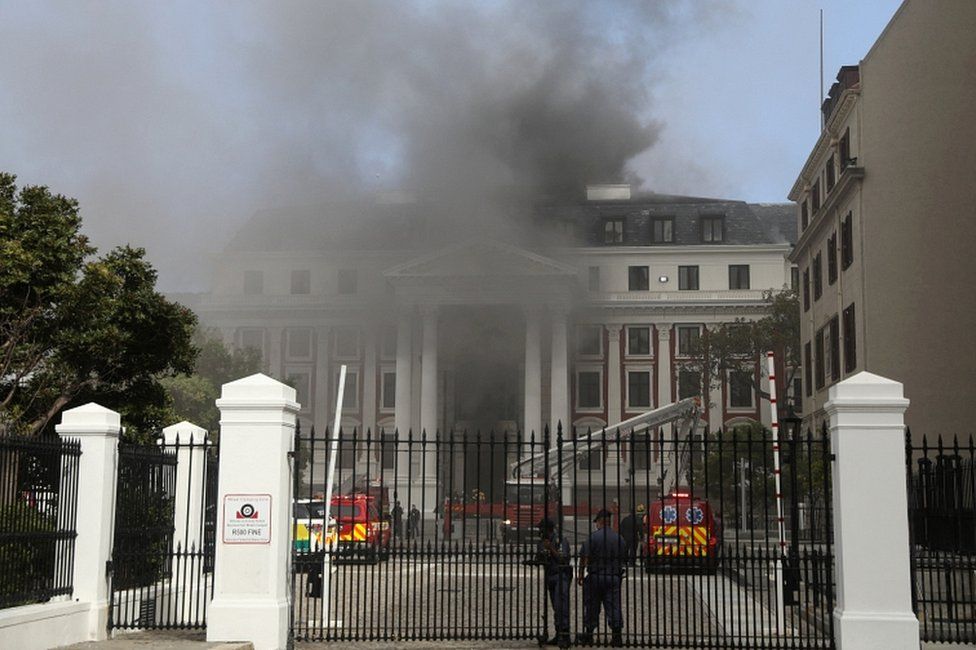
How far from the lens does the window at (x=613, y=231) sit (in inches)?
2785

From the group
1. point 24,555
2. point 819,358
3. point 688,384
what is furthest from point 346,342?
point 24,555

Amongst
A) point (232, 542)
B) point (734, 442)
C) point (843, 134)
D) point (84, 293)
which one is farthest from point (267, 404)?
point (843, 134)

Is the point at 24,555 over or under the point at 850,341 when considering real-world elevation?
under

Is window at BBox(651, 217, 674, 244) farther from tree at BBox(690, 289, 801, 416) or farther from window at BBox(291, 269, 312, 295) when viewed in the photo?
window at BBox(291, 269, 312, 295)

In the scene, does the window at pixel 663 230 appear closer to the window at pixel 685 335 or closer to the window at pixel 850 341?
the window at pixel 685 335

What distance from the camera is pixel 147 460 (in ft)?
43.1

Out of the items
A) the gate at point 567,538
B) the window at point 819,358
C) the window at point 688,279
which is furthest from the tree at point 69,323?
the window at point 688,279

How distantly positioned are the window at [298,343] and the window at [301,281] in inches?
88.0

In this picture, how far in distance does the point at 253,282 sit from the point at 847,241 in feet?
122

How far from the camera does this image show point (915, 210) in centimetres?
3353

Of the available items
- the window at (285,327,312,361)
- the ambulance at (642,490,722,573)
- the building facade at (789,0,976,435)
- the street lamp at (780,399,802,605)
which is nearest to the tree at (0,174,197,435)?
the ambulance at (642,490,722,573)

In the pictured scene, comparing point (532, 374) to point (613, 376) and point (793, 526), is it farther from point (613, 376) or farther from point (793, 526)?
point (793, 526)

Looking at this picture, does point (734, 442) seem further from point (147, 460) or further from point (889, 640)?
point (147, 460)

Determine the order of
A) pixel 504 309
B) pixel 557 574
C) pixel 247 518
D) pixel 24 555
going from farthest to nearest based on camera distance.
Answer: pixel 504 309 → pixel 557 574 → pixel 247 518 → pixel 24 555
